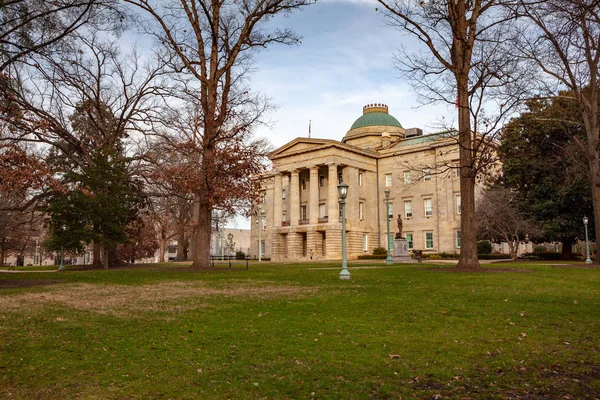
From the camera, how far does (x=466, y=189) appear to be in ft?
74.0

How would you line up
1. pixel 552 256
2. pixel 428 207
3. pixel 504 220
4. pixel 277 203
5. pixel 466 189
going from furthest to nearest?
pixel 277 203 → pixel 428 207 → pixel 552 256 → pixel 504 220 → pixel 466 189

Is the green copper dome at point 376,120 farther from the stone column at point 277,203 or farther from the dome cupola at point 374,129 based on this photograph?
the stone column at point 277,203

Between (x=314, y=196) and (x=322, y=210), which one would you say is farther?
(x=322, y=210)

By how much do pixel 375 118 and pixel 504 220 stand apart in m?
36.6

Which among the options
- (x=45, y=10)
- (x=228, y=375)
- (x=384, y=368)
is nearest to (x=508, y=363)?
(x=384, y=368)

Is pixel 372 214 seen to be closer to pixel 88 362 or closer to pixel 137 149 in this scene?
pixel 137 149

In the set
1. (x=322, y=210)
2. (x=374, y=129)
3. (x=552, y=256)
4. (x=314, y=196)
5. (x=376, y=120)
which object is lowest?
(x=552, y=256)

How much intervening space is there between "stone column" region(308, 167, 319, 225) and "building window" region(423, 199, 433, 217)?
46.4ft

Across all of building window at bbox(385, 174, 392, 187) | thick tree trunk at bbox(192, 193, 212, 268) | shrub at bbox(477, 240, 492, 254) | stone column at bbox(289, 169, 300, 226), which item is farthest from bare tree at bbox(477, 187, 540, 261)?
stone column at bbox(289, 169, 300, 226)

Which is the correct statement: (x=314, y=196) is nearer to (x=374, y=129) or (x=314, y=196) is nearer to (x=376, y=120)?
(x=374, y=129)

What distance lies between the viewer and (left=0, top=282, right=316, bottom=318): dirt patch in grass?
11062 millimetres

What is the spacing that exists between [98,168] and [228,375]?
27816 millimetres

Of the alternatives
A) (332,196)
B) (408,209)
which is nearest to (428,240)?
(408,209)

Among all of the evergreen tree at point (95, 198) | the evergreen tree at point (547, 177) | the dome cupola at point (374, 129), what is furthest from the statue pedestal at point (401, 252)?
the dome cupola at point (374, 129)
